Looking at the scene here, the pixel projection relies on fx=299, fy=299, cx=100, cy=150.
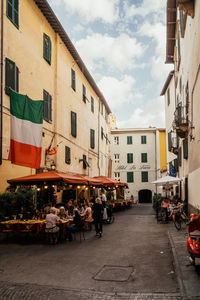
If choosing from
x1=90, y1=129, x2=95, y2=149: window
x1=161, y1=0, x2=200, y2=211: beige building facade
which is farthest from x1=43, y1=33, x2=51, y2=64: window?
x1=90, y1=129, x2=95, y2=149: window

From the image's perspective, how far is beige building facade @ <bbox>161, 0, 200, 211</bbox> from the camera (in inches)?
472

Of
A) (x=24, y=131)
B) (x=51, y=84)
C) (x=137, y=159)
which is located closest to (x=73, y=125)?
(x=51, y=84)

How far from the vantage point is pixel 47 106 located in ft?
61.7

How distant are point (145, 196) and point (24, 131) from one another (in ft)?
127

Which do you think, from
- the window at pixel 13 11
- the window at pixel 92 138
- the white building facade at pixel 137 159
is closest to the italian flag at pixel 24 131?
the window at pixel 13 11

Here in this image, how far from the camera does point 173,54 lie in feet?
83.1

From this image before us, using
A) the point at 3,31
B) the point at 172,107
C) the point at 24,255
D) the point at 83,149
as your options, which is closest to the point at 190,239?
the point at 24,255

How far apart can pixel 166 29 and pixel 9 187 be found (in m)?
16.1

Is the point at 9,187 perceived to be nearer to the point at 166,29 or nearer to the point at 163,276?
the point at 163,276

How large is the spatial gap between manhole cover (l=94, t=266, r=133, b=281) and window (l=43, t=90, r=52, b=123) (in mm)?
12182

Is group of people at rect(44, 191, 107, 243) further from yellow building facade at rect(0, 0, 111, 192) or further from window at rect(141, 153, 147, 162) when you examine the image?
window at rect(141, 153, 147, 162)

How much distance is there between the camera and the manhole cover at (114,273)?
6.79 metres

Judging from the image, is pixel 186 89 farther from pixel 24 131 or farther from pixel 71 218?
pixel 24 131

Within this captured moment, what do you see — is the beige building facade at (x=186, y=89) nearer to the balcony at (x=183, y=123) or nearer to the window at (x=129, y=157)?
the balcony at (x=183, y=123)
